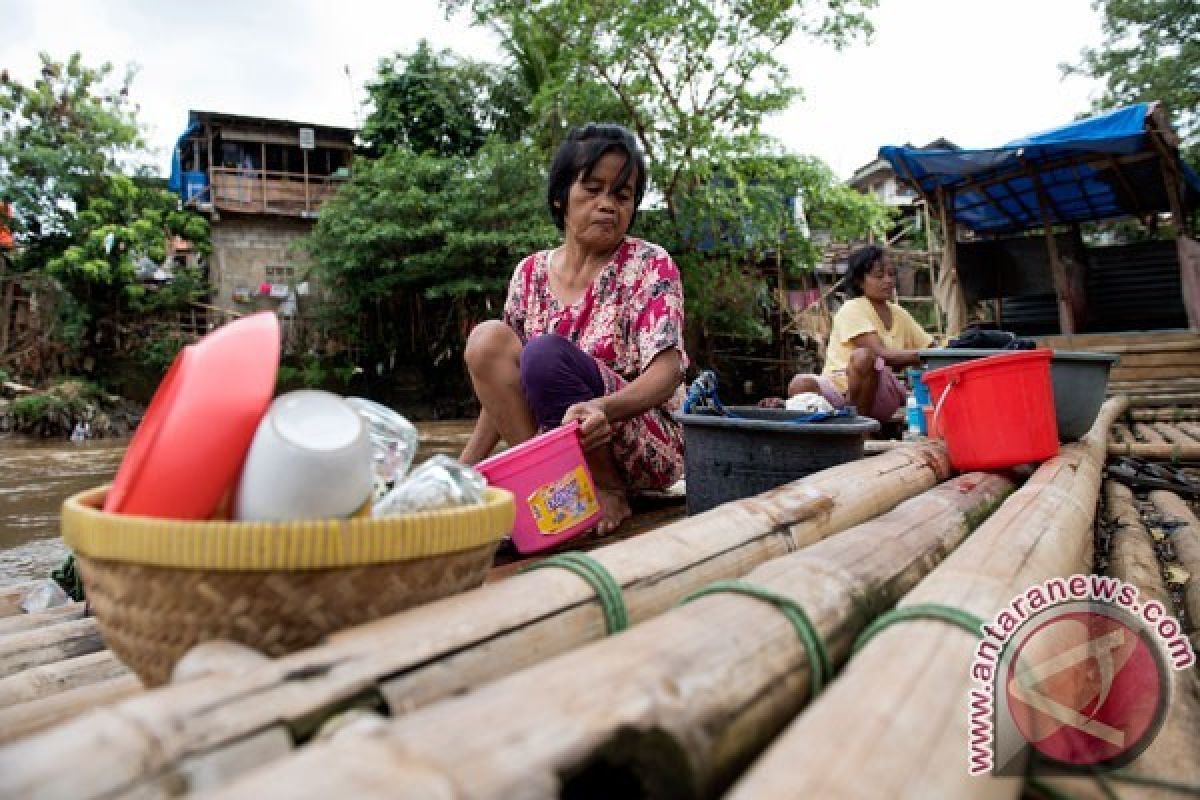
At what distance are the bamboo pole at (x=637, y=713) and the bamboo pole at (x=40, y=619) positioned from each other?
1.61 m

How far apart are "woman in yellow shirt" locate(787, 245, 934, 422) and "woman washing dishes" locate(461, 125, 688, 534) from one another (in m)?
1.79

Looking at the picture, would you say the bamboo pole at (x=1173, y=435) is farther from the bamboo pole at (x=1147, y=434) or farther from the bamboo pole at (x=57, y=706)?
the bamboo pole at (x=57, y=706)

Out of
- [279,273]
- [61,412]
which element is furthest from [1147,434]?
[279,273]

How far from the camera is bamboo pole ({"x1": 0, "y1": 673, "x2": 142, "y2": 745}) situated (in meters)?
0.98

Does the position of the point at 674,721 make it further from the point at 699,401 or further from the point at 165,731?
the point at 699,401

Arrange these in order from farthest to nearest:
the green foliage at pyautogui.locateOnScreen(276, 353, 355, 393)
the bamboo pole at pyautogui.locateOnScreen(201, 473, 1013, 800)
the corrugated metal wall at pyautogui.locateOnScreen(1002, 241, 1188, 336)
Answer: the green foliage at pyautogui.locateOnScreen(276, 353, 355, 393), the corrugated metal wall at pyautogui.locateOnScreen(1002, 241, 1188, 336), the bamboo pole at pyautogui.locateOnScreen(201, 473, 1013, 800)

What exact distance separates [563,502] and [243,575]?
101 cm

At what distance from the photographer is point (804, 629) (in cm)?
83

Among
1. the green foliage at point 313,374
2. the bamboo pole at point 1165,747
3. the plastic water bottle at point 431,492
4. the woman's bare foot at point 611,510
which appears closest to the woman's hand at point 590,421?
the woman's bare foot at point 611,510

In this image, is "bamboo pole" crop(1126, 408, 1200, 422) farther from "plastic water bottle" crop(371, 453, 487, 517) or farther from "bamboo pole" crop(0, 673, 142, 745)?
"bamboo pole" crop(0, 673, 142, 745)

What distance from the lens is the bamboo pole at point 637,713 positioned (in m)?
0.51

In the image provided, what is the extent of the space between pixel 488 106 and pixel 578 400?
16425 millimetres

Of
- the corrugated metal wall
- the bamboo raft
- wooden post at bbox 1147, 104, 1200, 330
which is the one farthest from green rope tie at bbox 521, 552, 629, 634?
the corrugated metal wall

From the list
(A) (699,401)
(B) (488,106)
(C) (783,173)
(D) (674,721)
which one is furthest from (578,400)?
(B) (488,106)
